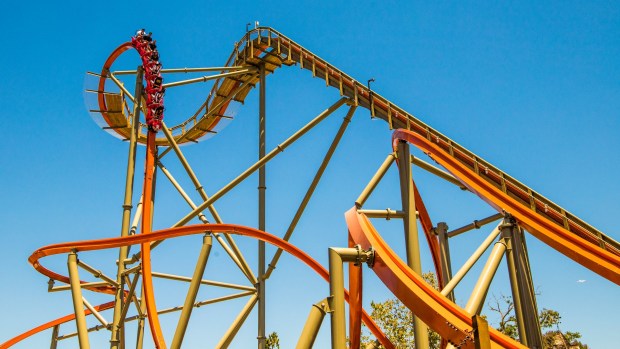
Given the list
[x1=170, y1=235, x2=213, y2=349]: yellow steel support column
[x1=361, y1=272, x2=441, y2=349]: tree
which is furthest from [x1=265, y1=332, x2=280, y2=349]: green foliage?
[x1=170, y1=235, x2=213, y2=349]: yellow steel support column

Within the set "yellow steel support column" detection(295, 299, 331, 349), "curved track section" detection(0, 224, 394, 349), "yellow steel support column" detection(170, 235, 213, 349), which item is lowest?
"yellow steel support column" detection(295, 299, 331, 349)

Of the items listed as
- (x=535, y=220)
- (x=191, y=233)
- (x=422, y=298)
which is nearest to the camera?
(x=422, y=298)

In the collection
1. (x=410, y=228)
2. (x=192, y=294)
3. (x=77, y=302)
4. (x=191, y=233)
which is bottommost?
(x=192, y=294)

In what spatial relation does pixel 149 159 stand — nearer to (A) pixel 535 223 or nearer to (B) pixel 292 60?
(B) pixel 292 60

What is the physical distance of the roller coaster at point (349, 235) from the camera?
7180mm

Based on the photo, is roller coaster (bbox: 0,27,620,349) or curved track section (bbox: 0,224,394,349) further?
curved track section (bbox: 0,224,394,349)

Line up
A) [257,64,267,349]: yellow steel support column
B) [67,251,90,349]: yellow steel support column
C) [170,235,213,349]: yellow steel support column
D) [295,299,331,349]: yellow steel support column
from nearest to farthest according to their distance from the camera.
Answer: [295,299,331,349]: yellow steel support column → [170,235,213,349]: yellow steel support column → [67,251,90,349]: yellow steel support column → [257,64,267,349]: yellow steel support column

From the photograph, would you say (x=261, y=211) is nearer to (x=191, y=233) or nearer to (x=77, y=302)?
(x=191, y=233)

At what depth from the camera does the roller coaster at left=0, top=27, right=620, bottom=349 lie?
7.18 metres

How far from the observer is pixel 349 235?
910 cm

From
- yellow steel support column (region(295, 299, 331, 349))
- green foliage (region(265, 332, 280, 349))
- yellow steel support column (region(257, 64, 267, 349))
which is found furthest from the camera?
green foliage (region(265, 332, 280, 349))

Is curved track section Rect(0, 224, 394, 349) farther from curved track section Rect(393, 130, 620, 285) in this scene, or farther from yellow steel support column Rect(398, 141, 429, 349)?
curved track section Rect(393, 130, 620, 285)

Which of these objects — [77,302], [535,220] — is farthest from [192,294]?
[535,220]

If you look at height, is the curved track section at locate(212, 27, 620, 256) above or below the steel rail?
above
